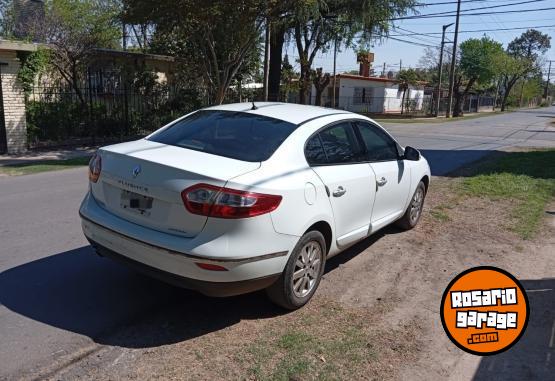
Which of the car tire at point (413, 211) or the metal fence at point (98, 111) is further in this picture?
the metal fence at point (98, 111)

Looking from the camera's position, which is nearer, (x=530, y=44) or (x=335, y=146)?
(x=335, y=146)

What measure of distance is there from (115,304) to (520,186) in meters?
8.43

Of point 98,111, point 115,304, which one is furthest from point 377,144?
point 98,111

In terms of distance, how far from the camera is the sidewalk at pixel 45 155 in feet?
41.3

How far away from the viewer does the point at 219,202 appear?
344 centimetres

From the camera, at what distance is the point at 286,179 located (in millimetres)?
3811

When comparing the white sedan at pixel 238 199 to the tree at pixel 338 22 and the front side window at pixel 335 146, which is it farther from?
the tree at pixel 338 22

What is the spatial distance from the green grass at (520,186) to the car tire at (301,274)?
3.65 metres

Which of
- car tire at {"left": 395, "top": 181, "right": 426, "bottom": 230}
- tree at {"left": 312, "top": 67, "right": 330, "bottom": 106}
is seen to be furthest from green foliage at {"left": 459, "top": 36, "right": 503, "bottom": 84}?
car tire at {"left": 395, "top": 181, "right": 426, "bottom": 230}

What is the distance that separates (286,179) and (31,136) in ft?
42.5

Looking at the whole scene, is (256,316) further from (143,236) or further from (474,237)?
(474,237)

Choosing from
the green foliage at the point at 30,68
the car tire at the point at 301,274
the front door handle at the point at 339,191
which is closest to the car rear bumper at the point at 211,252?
the car tire at the point at 301,274

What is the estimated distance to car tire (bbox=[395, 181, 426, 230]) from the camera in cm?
640

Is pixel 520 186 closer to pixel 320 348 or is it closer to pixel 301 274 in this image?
pixel 301 274
